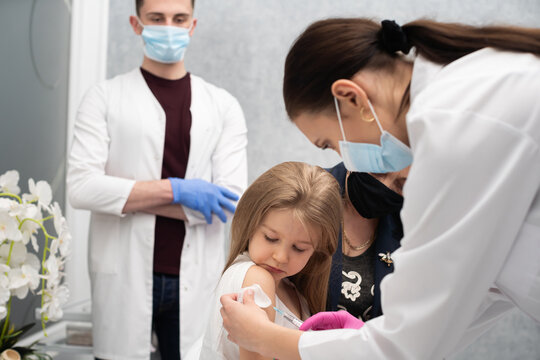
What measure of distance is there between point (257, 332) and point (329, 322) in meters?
0.21

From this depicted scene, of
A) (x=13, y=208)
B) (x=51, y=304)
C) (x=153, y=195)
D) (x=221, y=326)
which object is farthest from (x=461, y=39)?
(x=153, y=195)

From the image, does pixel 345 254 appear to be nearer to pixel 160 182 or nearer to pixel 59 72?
pixel 160 182

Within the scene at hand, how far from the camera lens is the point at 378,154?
1.05 metres

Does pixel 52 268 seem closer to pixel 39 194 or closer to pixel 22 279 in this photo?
pixel 22 279

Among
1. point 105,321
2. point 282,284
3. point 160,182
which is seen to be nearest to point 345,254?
point 282,284

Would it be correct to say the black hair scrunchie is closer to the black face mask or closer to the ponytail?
the ponytail

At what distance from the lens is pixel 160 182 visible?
200 centimetres

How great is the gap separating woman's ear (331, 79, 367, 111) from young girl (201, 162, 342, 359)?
38 cm

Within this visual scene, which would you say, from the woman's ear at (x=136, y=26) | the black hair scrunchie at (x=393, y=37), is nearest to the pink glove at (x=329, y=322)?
the black hair scrunchie at (x=393, y=37)

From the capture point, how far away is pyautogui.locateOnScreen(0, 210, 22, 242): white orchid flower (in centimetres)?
127

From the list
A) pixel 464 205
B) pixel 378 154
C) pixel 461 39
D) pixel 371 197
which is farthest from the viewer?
pixel 371 197

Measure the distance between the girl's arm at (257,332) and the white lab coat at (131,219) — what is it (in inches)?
39.9

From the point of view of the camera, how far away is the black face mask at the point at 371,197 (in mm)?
1520

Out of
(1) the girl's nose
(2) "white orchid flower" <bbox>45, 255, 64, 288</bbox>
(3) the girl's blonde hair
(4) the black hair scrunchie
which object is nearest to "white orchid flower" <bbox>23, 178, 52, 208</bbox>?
(2) "white orchid flower" <bbox>45, 255, 64, 288</bbox>
